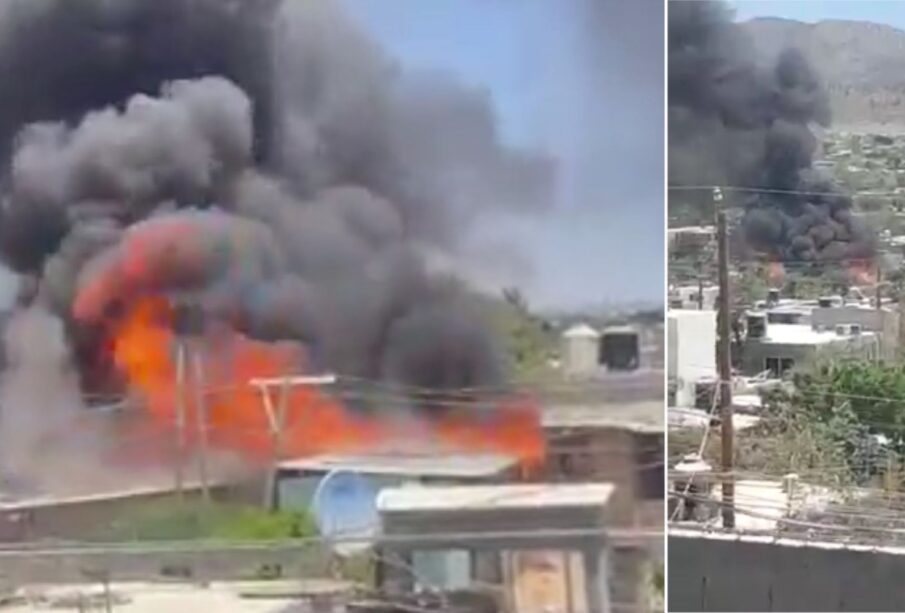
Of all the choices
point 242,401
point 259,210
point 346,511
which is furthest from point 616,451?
point 259,210

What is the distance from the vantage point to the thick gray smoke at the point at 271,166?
14.4 ft

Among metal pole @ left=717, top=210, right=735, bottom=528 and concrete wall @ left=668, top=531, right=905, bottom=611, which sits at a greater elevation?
metal pole @ left=717, top=210, right=735, bottom=528

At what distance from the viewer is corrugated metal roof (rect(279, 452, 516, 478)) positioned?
441 centimetres

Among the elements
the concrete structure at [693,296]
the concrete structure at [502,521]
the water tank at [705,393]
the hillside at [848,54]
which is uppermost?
the hillside at [848,54]

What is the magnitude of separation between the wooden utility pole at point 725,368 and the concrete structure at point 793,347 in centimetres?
5

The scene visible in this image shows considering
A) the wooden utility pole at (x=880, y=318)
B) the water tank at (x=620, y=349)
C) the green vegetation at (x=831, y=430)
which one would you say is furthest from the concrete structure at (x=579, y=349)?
the wooden utility pole at (x=880, y=318)

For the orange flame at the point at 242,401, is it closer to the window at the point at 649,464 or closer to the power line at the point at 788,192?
the window at the point at 649,464

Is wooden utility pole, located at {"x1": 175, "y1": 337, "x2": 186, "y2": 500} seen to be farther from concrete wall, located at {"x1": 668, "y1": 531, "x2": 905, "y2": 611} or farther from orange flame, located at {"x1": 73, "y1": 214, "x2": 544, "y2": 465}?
concrete wall, located at {"x1": 668, "y1": 531, "x2": 905, "y2": 611}

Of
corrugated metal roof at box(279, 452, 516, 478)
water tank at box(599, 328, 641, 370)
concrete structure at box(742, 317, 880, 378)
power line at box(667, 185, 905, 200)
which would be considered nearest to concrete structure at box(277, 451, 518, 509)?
corrugated metal roof at box(279, 452, 516, 478)

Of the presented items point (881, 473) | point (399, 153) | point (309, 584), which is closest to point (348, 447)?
point (309, 584)

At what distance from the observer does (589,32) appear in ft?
14.5

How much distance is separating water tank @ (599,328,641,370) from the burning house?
0.85 feet

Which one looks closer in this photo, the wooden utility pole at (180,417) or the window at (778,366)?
the wooden utility pole at (180,417)

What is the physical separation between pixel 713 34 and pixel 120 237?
157 centimetres
